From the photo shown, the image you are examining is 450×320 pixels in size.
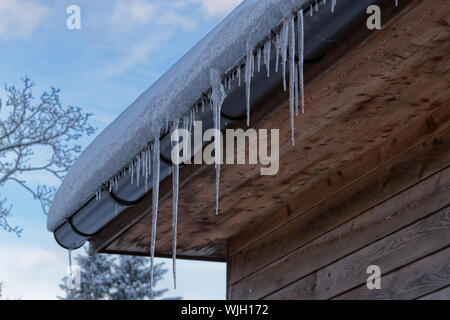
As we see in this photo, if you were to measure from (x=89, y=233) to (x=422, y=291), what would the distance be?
217 cm

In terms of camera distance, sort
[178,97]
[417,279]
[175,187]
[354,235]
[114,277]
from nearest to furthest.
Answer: [178,97]
[417,279]
[175,187]
[354,235]
[114,277]

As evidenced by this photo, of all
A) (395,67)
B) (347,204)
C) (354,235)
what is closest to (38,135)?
(347,204)

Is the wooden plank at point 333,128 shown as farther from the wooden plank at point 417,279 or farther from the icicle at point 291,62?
the wooden plank at point 417,279

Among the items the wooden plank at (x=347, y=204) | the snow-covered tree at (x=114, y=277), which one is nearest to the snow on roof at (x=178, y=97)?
the wooden plank at (x=347, y=204)

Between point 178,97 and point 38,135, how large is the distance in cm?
934

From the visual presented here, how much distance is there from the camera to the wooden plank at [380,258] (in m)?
3.40

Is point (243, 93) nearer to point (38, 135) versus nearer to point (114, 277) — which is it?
point (38, 135)

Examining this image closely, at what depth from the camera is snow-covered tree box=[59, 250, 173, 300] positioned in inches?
669

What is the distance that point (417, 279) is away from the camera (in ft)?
11.4

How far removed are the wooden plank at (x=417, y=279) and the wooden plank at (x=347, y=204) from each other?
41cm

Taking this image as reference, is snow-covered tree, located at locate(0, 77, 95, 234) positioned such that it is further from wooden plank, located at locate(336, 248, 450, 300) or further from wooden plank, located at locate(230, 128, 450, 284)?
wooden plank, located at locate(336, 248, 450, 300)

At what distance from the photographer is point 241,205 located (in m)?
4.47

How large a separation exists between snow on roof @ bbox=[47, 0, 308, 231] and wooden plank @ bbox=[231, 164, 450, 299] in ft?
4.11
